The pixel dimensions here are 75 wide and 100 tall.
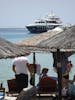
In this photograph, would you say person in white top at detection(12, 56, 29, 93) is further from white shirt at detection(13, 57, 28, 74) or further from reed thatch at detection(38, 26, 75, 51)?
reed thatch at detection(38, 26, 75, 51)

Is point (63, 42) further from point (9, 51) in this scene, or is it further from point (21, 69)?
point (9, 51)

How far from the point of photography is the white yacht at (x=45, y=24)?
85.1m

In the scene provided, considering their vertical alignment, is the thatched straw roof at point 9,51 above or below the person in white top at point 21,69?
above

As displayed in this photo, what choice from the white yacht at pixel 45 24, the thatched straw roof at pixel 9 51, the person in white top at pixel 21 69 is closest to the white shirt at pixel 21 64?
the person in white top at pixel 21 69

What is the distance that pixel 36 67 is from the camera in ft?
37.1

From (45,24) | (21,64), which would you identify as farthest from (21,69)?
(45,24)

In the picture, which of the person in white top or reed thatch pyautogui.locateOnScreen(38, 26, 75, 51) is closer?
reed thatch pyautogui.locateOnScreen(38, 26, 75, 51)

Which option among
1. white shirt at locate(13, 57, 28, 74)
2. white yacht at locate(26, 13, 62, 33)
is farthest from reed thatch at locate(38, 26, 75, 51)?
white yacht at locate(26, 13, 62, 33)

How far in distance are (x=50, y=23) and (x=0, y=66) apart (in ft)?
202

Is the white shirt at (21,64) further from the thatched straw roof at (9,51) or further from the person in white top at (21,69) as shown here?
the thatched straw roof at (9,51)

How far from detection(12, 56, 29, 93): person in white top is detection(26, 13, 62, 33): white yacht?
74.3 meters

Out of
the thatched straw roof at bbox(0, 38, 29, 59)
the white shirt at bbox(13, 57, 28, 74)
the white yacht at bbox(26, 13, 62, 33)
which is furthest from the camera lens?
the white yacht at bbox(26, 13, 62, 33)

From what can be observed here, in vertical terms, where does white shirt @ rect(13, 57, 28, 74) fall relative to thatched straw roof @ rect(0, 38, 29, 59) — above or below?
below

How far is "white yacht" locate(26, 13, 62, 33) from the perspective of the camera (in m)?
85.1
